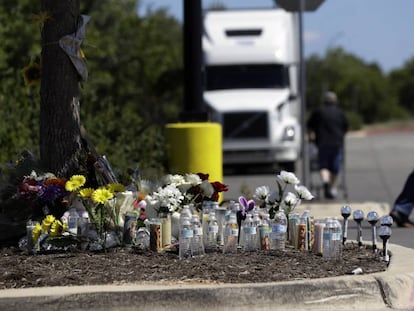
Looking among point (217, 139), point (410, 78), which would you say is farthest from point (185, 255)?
point (410, 78)

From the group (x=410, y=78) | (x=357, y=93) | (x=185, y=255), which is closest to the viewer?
(x=185, y=255)

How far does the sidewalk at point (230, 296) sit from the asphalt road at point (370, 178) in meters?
2.78

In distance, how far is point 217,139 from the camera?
35.3 ft

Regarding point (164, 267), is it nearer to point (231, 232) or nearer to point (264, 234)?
point (231, 232)

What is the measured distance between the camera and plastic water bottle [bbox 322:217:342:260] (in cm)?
713

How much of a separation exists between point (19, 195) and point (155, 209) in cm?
129

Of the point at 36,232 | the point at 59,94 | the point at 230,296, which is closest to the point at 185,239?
the point at 230,296

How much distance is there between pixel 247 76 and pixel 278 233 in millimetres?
13625

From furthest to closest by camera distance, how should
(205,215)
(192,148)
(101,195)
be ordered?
(192,148) < (205,215) < (101,195)

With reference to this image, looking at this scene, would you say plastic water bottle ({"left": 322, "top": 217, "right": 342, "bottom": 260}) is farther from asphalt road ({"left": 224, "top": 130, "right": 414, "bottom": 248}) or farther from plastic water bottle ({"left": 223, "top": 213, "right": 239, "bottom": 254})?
asphalt road ({"left": 224, "top": 130, "right": 414, "bottom": 248})

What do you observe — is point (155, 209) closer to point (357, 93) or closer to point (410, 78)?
point (357, 93)

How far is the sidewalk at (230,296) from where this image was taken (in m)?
6.08

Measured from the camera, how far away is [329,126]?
1530 cm

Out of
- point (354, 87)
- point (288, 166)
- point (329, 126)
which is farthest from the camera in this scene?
point (354, 87)
